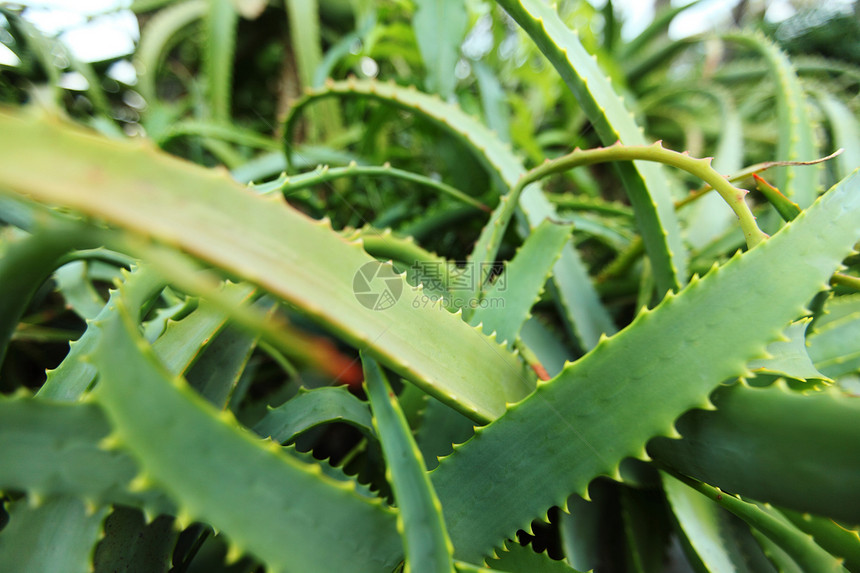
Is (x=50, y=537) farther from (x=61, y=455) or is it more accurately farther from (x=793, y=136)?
(x=793, y=136)

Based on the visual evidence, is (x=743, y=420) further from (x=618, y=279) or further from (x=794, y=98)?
(x=794, y=98)

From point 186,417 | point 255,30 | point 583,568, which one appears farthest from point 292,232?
point 255,30

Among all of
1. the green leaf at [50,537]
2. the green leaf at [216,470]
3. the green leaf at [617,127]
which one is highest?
the green leaf at [617,127]

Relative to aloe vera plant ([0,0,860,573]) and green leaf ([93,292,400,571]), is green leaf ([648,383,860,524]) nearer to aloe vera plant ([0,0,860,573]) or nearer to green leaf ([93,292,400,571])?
aloe vera plant ([0,0,860,573])

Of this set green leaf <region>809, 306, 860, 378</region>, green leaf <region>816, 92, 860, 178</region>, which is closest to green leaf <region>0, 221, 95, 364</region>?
green leaf <region>809, 306, 860, 378</region>

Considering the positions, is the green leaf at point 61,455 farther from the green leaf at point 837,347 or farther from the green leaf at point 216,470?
the green leaf at point 837,347

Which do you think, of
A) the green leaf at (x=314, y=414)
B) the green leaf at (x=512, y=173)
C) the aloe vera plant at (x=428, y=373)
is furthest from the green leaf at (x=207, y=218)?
the green leaf at (x=512, y=173)

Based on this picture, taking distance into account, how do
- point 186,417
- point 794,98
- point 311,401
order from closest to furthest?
point 186,417
point 311,401
point 794,98
